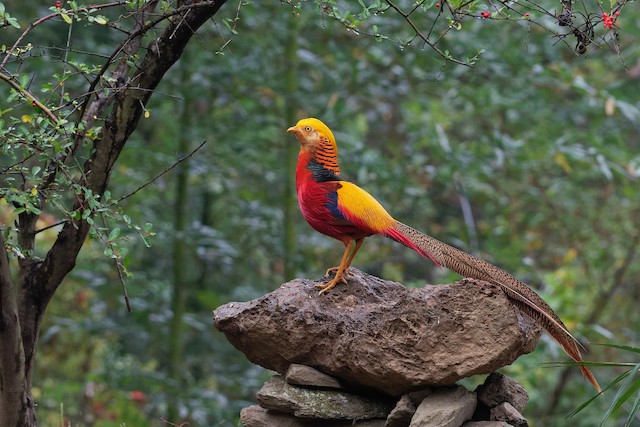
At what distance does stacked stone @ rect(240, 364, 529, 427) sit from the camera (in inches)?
137

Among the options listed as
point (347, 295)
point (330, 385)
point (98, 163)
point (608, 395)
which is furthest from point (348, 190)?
point (608, 395)

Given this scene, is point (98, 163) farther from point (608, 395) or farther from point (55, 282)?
point (608, 395)

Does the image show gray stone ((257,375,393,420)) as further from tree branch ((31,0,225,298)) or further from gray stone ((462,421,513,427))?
tree branch ((31,0,225,298))

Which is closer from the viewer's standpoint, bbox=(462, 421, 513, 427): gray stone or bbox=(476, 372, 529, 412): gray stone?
bbox=(462, 421, 513, 427): gray stone

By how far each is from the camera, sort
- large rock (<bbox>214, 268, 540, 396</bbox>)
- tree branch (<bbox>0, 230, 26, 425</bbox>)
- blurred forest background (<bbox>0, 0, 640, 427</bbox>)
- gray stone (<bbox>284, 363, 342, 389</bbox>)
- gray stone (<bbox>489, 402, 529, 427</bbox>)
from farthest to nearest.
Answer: blurred forest background (<bbox>0, 0, 640, 427</bbox>) < gray stone (<bbox>284, 363, 342, 389</bbox>) < tree branch (<bbox>0, 230, 26, 425</bbox>) < gray stone (<bbox>489, 402, 529, 427</bbox>) < large rock (<bbox>214, 268, 540, 396</bbox>)

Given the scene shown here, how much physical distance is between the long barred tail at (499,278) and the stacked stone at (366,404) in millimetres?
291

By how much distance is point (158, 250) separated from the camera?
9328 millimetres

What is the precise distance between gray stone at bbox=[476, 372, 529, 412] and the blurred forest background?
293 centimetres

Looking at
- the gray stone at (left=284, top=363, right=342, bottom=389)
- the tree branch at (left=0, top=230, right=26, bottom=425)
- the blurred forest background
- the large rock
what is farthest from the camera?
the blurred forest background

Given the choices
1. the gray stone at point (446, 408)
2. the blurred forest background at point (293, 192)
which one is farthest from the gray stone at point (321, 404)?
the blurred forest background at point (293, 192)

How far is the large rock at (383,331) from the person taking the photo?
3338mm

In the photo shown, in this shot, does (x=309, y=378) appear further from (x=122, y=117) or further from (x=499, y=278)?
(x=122, y=117)

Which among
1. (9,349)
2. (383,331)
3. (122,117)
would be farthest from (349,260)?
(9,349)

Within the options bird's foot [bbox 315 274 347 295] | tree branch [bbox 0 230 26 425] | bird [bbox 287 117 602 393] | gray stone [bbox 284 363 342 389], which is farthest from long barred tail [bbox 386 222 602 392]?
tree branch [bbox 0 230 26 425]
